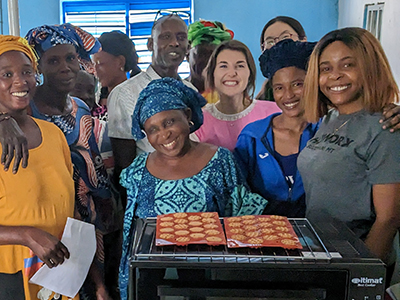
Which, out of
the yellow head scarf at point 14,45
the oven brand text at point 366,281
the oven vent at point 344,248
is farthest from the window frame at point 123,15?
the oven brand text at point 366,281

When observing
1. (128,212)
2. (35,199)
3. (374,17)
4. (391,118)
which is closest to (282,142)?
(391,118)

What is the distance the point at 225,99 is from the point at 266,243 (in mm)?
1061

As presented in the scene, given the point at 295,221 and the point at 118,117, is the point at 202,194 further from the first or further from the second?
the point at 118,117

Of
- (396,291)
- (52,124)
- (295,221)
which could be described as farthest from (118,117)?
(396,291)

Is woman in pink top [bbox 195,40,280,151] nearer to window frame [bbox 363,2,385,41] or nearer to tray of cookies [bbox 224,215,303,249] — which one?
tray of cookies [bbox 224,215,303,249]

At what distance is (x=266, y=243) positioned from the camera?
789 mm

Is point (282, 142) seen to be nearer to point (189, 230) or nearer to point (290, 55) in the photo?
point (290, 55)

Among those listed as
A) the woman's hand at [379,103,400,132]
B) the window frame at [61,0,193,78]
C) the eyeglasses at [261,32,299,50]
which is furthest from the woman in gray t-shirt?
the window frame at [61,0,193,78]

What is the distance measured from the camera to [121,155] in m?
1.77

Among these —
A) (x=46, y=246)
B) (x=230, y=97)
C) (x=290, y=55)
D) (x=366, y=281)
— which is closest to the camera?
(x=366, y=281)

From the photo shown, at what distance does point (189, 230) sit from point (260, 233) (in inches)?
6.4

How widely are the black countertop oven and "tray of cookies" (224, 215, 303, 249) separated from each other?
0.02 m

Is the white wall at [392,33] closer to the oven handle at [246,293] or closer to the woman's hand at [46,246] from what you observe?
the oven handle at [246,293]

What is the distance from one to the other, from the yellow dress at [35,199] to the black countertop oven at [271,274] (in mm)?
528
